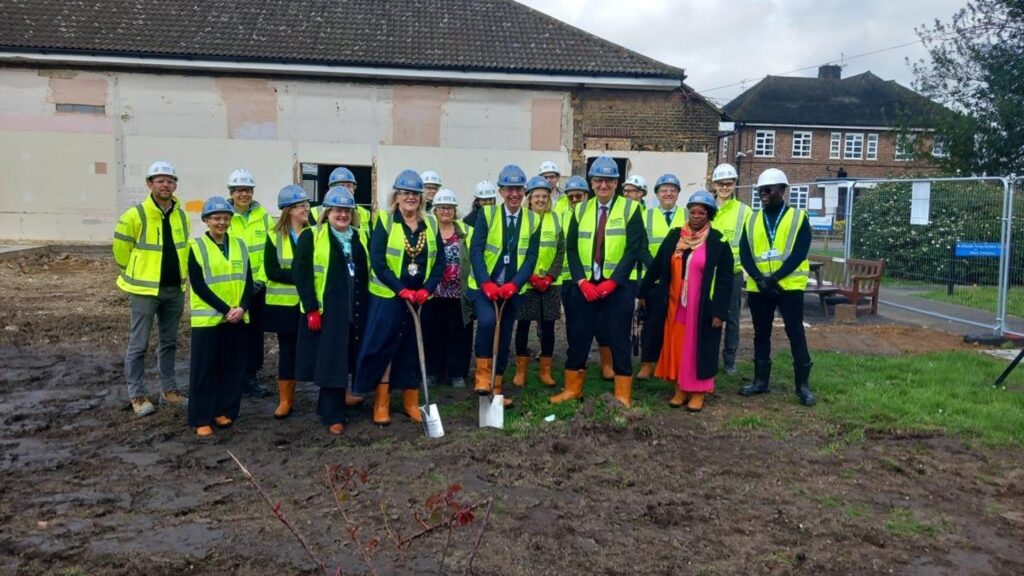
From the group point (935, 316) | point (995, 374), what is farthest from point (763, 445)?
point (935, 316)

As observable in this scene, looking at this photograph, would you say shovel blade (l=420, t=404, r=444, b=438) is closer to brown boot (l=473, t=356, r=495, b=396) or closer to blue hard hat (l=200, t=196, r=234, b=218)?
brown boot (l=473, t=356, r=495, b=396)

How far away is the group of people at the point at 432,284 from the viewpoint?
20.4 ft

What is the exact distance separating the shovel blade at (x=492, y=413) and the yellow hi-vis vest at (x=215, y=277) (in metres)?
2.08

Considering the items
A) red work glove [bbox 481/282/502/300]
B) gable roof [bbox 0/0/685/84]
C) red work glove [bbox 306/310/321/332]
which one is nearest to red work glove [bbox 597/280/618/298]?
red work glove [bbox 481/282/502/300]

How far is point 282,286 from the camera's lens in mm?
6695

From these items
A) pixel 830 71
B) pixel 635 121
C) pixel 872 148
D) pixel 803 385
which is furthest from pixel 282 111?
pixel 830 71

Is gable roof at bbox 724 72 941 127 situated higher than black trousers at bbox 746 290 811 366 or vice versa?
gable roof at bbox 724 72 941 127

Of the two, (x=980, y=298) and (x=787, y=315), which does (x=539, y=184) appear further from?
(x=980, y=298)

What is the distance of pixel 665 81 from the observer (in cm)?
1894

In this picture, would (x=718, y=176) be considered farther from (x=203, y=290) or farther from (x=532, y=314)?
(x=203, y=290)

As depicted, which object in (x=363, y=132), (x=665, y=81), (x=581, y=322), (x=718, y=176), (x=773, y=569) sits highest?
(x=665, y=81)

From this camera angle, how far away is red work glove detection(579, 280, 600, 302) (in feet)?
22.4

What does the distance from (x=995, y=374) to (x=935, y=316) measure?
4.04m

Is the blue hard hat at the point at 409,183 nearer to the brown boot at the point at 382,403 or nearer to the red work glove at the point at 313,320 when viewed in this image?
the red work glove at the point at 313,320
